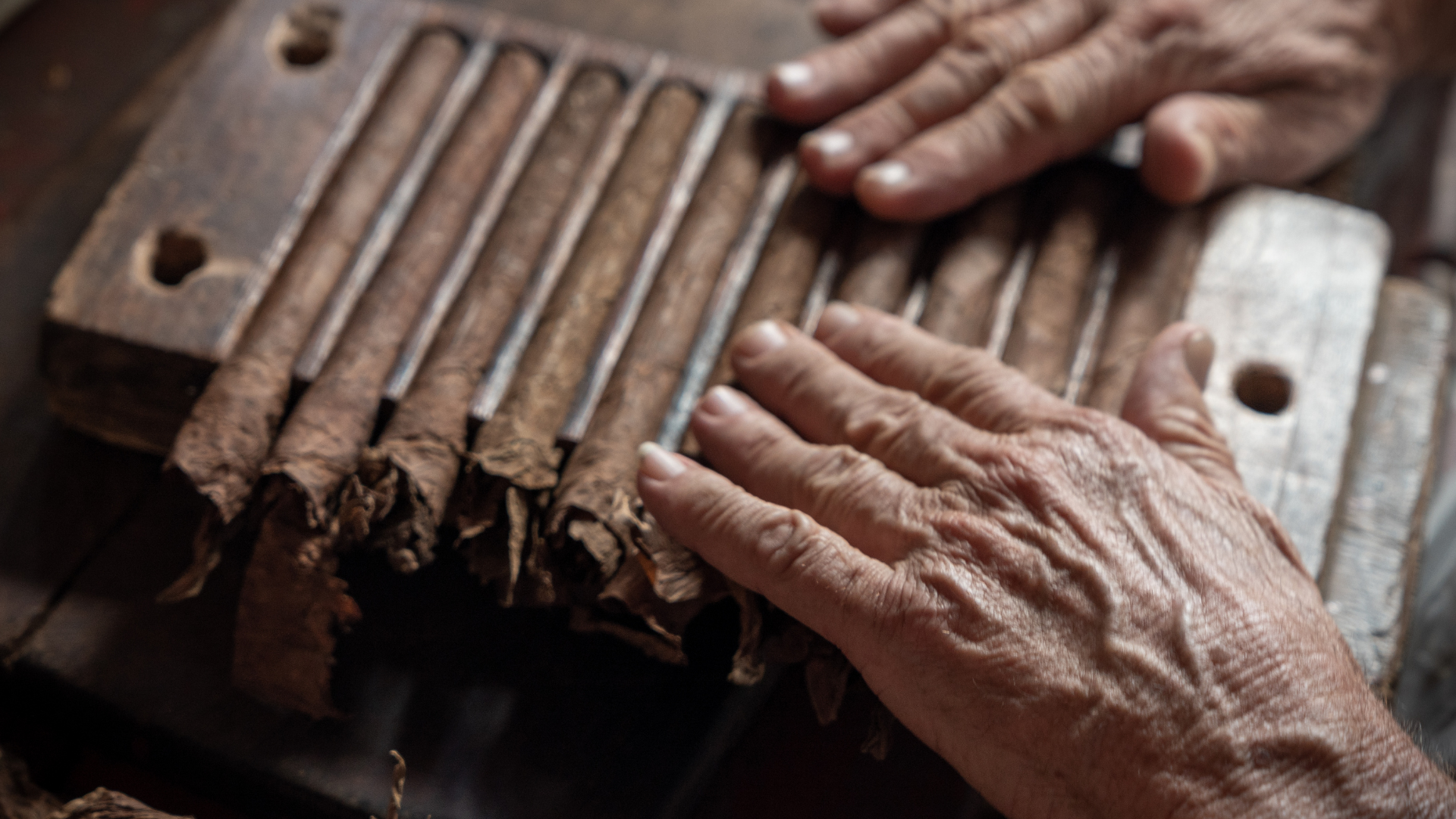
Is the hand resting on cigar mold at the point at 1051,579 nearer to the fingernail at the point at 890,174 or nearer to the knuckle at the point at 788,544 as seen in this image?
the knuckle at the point at 788,544

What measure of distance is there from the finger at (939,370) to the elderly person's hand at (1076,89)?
0.23 m

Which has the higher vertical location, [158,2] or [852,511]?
[158,2]

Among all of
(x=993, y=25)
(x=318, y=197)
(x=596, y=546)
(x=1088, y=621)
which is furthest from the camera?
(x=993, y=25)

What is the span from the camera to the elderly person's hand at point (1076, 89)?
4.86 feet

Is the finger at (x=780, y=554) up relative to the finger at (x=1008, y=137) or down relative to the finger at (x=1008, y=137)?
down

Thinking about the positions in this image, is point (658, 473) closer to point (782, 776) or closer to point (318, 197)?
point (782, 776)

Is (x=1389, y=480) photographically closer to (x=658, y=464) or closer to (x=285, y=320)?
(x=658, y=464)

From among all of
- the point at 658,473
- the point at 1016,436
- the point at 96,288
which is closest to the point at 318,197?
the point at 96,288

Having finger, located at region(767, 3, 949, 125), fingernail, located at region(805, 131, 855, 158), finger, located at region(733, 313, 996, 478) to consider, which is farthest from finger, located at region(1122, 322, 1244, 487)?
finger, located at region(767, 3, 949, 125)

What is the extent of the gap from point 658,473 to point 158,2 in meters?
2.01

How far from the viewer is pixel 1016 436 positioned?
1.18 meters

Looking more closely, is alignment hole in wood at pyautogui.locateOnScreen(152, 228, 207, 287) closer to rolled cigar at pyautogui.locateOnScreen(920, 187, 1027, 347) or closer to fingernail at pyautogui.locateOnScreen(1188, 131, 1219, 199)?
rolled cigar at pyautogui.locateOnScreen(920, 187, 1027, 347)

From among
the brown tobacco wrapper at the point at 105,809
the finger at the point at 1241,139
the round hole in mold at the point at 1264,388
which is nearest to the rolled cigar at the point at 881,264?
the finger at the point at 1241,139

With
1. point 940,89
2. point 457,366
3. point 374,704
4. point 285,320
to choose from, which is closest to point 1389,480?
point 940,89
